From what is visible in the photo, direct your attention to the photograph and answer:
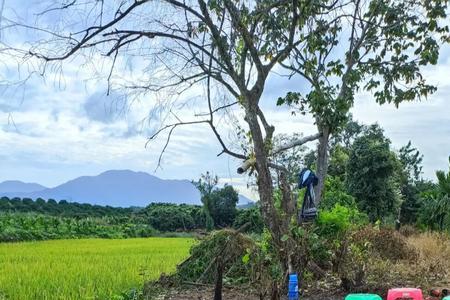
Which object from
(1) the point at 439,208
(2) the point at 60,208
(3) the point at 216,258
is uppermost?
(2) the point at 60,208

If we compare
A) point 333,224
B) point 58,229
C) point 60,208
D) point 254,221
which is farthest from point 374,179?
point 60,208

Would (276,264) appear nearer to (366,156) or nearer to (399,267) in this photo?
(399,267)

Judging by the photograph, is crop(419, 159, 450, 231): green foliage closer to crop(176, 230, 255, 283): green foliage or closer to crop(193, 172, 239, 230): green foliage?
crop(193, 172, 239, 230): green foliage

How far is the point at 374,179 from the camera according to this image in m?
17.8

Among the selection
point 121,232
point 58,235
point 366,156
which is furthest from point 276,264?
point 121,232

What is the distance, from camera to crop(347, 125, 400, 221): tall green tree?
58.1 feet

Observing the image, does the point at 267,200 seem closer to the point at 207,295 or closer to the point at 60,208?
the point at 207,295

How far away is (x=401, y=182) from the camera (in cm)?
2266

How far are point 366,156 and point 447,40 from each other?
33.3ft

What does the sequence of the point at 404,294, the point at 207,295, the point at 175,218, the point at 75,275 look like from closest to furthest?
the point at 404,294, the point at 207,295, the point at 75,275, the point at 175,218

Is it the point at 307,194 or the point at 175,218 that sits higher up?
the point at 175,218

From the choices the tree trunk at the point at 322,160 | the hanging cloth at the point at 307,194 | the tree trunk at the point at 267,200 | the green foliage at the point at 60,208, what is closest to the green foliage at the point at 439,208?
the tree trunk at the point at 322,160

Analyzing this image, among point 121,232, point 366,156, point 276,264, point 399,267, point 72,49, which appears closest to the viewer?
point 72,49

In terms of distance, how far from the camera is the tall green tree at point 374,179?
17.7 meters
